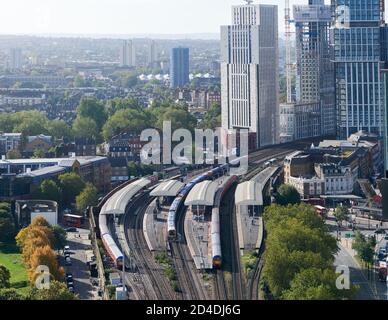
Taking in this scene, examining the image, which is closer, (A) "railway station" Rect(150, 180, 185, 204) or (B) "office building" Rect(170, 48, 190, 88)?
(A) "railway station" Rect(150, 180, 185, 204)

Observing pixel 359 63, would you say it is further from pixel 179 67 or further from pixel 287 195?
pixel 179 67

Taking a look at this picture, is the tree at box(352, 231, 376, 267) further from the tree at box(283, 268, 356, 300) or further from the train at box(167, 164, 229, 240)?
the train at box(167, 164, 229, 240)

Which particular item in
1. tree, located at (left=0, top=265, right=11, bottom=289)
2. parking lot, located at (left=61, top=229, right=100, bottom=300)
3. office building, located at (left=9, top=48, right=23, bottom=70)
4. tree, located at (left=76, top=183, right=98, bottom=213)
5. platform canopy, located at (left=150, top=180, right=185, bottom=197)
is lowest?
parking lot, located at (left=61, top=229, right=100, bottom=300)

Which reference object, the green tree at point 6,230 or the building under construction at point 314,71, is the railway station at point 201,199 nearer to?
the green tree at point 6,230

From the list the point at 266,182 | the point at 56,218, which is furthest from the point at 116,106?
the point at 56,218

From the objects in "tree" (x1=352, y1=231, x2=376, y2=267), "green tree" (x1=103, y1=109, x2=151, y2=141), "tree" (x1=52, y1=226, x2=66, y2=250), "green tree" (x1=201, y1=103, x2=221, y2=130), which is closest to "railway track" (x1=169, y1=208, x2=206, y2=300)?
"tree" (x1=52, y1=226, x2=66, y2=250)

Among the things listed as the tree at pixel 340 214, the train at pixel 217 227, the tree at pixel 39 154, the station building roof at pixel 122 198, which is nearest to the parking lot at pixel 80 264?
the station building roof at pixel 122 198
